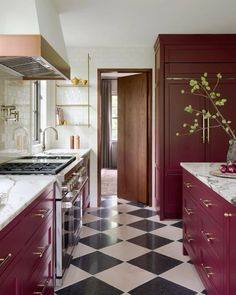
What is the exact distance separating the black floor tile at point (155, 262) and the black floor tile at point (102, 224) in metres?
0.91

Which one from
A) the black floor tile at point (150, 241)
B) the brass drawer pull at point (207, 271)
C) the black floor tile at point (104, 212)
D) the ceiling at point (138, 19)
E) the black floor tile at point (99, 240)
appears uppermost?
the ceiling at point (138, 19)

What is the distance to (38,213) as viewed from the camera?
1793 mm

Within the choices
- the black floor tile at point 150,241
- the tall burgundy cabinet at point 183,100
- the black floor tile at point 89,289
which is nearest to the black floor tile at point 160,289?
the black floor tile at point 89,289

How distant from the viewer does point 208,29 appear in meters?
3.99

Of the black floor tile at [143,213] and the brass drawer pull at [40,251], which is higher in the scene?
the brass drawer pull at [40,251]

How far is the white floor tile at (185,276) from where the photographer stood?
2.49 meters

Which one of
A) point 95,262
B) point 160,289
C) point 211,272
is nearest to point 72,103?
point 95,262

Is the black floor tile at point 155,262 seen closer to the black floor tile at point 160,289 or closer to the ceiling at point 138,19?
the black floor tile at point 160,289

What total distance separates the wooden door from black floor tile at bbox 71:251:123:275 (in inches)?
81.8

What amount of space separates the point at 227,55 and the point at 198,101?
2.27 ft

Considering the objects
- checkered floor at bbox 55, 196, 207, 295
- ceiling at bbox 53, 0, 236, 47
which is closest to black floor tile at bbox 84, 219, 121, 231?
checkered floor at bbox 55, 196, 207, 295

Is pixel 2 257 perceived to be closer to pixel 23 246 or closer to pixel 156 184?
pixel 23 246

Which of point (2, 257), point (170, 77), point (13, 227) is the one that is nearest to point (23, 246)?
point (13, 227)

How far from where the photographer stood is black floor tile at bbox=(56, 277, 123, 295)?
93.4 inches
